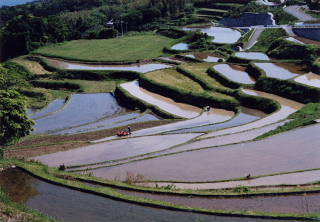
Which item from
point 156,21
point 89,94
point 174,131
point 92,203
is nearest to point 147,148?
point 174,131

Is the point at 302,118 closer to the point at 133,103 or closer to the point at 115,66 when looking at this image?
the point at 133,103

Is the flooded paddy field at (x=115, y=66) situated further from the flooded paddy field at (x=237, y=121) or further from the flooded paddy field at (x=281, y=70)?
the flooded paddy field at (x=237, y=121)

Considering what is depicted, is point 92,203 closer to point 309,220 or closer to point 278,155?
point 309,220

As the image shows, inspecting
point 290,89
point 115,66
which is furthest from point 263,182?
point 115,66

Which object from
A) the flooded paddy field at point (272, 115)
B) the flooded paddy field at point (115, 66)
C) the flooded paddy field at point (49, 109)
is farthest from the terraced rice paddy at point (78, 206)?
the flooded paddy field at point (115, 66)

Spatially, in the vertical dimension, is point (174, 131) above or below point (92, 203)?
below

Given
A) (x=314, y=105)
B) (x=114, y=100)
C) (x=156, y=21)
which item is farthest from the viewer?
(x=156, y=21)

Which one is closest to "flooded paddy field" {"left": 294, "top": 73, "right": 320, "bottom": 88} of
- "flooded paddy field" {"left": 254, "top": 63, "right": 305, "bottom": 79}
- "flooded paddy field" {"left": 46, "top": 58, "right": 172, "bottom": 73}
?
"flooded paddy field" {"left": 254, "top": 63, "right": 305, "bottom": 79}
